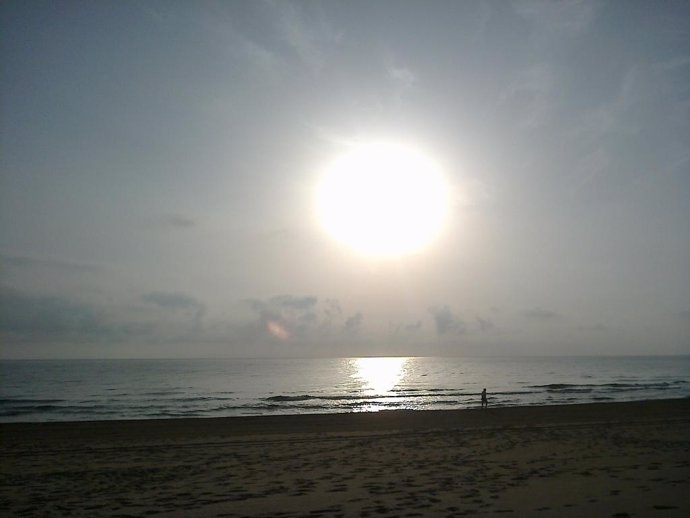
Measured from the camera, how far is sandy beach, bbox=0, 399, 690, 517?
30.2ft

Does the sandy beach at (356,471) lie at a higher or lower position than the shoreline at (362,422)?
lower

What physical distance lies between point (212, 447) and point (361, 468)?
23.1 feet

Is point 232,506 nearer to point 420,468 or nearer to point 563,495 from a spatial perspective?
point 420,468

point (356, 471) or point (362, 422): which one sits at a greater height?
point (362, 422)

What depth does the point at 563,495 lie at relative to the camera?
9.67 metres

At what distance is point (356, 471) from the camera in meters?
12.6

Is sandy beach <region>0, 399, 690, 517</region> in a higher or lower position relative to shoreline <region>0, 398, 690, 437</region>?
lower

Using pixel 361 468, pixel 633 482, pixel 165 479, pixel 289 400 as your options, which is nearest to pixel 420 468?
pixel 361 468

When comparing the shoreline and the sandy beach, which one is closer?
the sandy beach

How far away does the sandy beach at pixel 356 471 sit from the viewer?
922 cm

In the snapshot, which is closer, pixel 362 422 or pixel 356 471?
pixel 356 471

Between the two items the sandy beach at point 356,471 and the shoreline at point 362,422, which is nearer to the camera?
the sandy beach at point 356,471

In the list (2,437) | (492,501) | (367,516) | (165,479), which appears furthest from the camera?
(2,437)

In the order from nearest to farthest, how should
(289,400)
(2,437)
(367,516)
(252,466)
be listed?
(367,516) → (252,466) → (2,437) → (289,400)
